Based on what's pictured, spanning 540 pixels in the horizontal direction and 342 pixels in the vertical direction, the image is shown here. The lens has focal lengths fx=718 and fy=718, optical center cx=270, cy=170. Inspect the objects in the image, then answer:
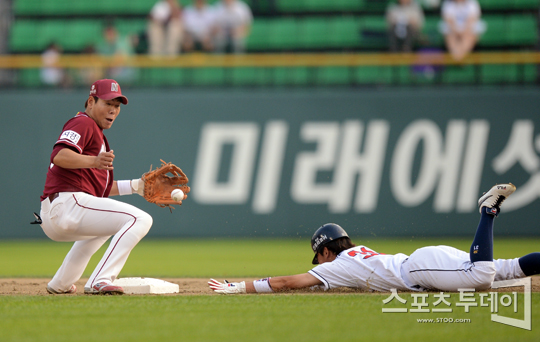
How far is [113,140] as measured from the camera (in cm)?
1408

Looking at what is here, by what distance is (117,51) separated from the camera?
14766 mm

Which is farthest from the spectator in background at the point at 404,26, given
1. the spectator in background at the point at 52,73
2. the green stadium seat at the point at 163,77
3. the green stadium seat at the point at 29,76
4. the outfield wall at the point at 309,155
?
the green stadium seat at the point at 29,76

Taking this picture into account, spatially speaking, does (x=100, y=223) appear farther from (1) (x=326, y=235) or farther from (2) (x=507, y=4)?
(2) (x=507, y=4)

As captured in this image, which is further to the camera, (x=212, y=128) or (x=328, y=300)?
(x=212, y=128)

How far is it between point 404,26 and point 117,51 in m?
5.84

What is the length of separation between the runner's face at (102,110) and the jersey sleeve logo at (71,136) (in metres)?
0.37

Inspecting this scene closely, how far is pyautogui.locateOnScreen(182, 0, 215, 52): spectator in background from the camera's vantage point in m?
14.6

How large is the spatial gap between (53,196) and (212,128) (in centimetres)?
803

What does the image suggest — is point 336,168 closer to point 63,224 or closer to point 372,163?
point 372,163

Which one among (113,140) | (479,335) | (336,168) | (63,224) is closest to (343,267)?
(479,335)

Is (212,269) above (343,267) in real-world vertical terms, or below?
below

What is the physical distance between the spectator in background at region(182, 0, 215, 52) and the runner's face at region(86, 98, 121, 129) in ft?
27.7

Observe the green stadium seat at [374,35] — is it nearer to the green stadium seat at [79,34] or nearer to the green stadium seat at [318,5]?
the green stadium seat at [318,5]

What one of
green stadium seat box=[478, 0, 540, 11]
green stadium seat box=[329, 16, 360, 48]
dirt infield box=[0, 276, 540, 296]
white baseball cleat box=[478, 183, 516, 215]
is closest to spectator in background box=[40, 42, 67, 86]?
green stadium seat box=[329, 16, 360, 48]
